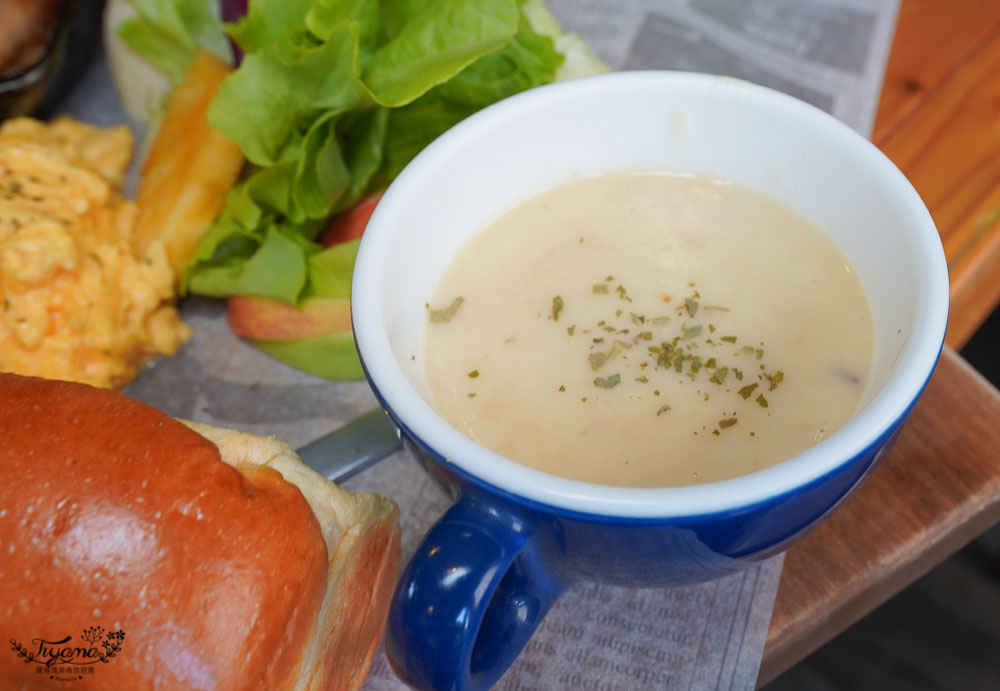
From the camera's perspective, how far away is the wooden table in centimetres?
93

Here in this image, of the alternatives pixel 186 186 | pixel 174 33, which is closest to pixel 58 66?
pixel 174 33

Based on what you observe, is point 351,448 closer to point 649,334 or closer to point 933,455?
point 649,334

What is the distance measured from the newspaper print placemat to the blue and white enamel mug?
0.14 meters

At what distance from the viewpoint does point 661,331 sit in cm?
83

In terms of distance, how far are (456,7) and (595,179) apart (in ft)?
0.92

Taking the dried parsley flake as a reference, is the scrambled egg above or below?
below

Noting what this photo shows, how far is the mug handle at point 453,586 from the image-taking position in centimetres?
62

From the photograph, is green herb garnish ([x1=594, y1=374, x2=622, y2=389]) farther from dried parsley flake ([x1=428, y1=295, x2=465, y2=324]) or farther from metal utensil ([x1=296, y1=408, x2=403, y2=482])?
metal utensil ([x1=296, y1=408, x2=403, y2=482])

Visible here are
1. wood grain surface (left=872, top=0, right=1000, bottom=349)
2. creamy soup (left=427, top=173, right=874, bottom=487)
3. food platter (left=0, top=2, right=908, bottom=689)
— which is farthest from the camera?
wood grain surface (left=872, top=0, right=1000, bottom=349)

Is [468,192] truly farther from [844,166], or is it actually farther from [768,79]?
[768,79]

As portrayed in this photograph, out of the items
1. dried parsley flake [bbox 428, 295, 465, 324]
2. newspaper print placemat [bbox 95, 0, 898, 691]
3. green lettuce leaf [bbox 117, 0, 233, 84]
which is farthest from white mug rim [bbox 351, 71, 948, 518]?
green lettuce leaf [bbox 117, 0, 233, 84]

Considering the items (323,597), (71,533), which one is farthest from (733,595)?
(71,533)

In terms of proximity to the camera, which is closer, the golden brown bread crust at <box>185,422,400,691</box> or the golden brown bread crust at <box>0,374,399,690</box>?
the golden brown bread crust at <box>0,374,399,690</box>

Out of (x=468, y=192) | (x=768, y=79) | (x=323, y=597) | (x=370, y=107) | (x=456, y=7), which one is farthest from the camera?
(x=768, y=79)
